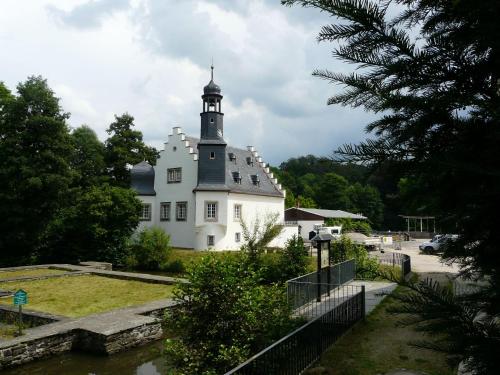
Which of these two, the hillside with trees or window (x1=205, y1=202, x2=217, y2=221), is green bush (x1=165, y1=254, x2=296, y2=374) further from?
window (x1=205, y1=202, x2=217, y2=221)

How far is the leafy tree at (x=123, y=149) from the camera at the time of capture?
159ft

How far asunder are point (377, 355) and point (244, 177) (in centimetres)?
3125

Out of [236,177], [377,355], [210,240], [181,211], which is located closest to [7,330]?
[377,355]

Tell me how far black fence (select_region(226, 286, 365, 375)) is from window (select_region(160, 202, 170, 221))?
2886 cm

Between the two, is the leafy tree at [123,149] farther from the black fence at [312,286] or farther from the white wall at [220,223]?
the black fence at [312,286]

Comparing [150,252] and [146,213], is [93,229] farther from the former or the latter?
[146,213]

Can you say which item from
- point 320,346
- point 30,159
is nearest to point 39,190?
point 30,159

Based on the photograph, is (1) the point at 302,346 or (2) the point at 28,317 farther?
(2) the point at 28,317

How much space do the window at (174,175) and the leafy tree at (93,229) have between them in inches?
265

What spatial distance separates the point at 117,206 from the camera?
30.7 metres

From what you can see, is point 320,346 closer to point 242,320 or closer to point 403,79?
point 242,320

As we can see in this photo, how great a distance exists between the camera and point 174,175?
3812cm

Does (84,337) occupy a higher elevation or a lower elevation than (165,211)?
lower

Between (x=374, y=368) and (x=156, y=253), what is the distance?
898 inches
